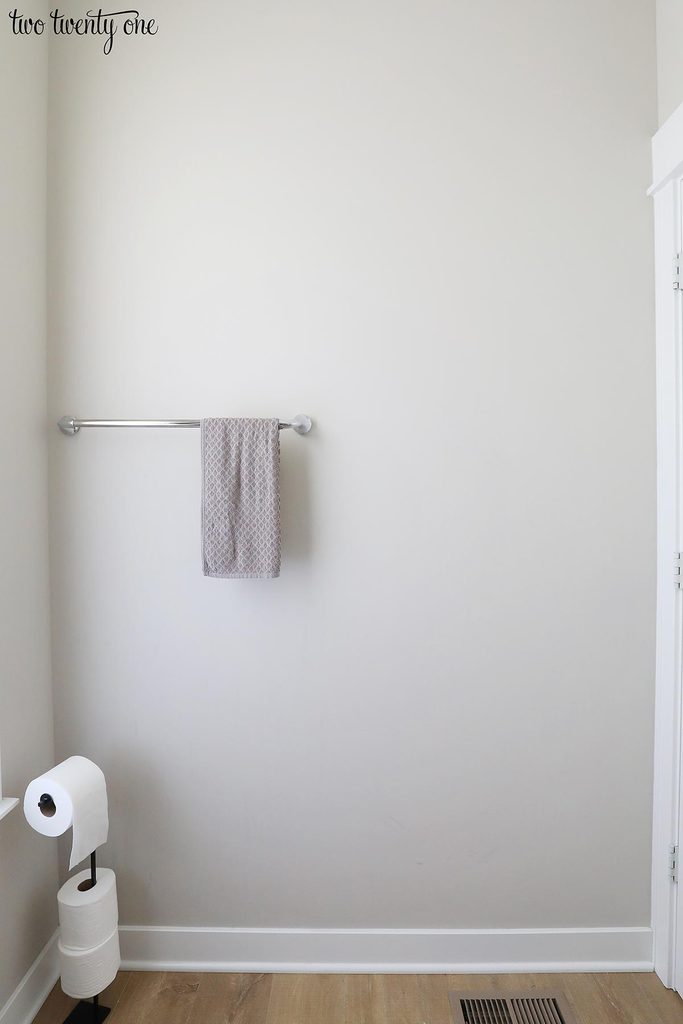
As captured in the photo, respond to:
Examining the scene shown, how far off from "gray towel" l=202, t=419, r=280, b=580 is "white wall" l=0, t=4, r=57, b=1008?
0.46m

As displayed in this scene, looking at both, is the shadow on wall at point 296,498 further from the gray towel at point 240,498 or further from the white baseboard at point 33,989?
the white baseboard at point 33,989

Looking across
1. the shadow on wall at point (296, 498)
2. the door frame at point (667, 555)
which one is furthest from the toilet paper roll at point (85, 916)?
the door frame at point (667, 555)

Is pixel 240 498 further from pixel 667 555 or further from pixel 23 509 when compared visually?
pixel 667 555

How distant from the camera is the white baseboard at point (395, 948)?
1771mm

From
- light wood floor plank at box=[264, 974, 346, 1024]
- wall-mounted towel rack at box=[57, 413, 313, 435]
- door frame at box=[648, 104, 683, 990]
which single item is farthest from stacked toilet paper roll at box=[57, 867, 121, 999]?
door frame at box=[648, 104, 683, 990]

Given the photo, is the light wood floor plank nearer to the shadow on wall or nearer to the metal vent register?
the metal vent register

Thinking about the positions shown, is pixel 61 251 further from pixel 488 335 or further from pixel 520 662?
pixel 520 662

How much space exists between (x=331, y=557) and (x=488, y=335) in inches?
28.6

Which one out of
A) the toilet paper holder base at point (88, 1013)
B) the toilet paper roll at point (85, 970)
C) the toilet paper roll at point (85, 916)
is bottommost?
the toilet paper holder base at point (88, 1013)

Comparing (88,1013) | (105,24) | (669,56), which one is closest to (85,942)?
(88,1013)

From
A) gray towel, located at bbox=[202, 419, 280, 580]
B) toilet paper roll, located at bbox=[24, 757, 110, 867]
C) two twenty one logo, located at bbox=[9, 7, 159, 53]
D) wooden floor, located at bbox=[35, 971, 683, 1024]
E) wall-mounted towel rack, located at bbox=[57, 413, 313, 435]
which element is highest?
two twenty one logo, located at bbox=[9, 7, 159, 53]

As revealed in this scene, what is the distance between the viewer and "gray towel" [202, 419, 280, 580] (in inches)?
64.3

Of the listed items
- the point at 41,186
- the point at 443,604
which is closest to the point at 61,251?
the point at 41,186

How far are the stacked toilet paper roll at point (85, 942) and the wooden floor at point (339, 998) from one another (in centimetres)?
15
